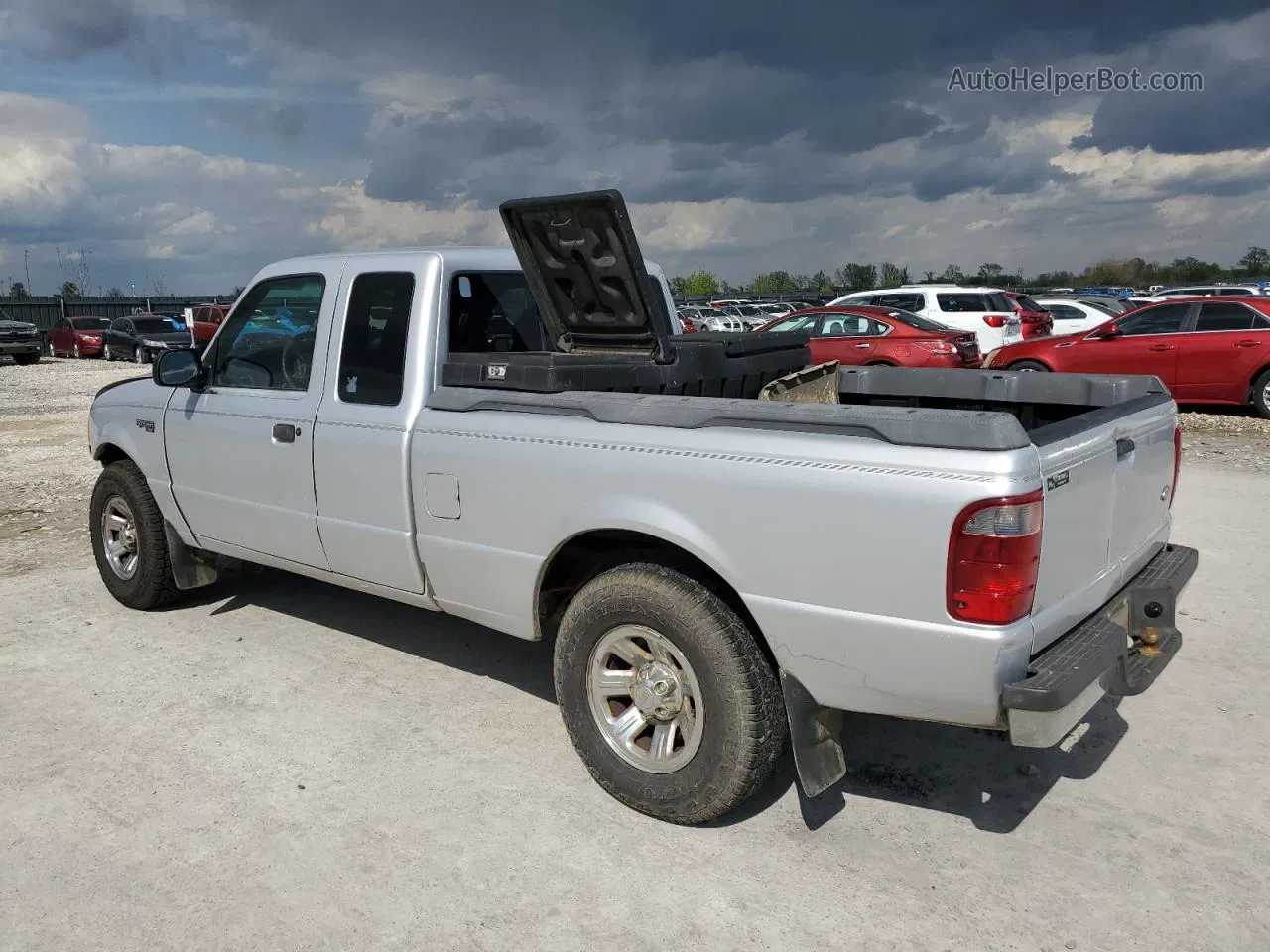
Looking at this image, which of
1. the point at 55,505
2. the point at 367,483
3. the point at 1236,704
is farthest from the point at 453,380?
the point at 55,505

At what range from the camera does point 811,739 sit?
3.25 m

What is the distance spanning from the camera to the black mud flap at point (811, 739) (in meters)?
3.20

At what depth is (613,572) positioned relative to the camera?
11.9 feet

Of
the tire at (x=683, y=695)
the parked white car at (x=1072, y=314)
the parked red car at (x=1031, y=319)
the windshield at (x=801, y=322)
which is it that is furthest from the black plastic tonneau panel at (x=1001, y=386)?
the parked white car at (x=1072, y=314)

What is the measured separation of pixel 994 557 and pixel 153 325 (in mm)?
33769

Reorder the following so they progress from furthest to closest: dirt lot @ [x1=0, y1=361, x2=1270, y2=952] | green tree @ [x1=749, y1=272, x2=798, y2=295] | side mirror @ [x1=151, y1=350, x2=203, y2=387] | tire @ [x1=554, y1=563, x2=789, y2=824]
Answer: green tree @ [x1=749, y1=272, x2=798, y2=295] → side mirror @ [x1=151, y1=350, x2=203, y2=387] → tire @ [x1=554, y1=563, x2=789, y2=824] → dirt lot @ [x1=0, y1=361, x2=1270, y2=952]

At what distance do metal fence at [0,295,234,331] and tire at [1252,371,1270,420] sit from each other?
4111 cm

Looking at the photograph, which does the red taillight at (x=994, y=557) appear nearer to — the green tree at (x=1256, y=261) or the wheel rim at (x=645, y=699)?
the wheel rim at (x=645, y=699)

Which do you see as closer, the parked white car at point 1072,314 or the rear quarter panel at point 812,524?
the rear quarter panel at point 812,524

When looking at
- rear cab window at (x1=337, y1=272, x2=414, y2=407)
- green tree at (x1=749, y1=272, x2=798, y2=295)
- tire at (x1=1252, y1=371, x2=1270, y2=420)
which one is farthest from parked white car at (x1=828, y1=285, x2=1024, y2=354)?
green tree at (x1=749, y1=272, x2=798, y2=295)

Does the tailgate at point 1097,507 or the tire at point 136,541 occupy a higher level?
the tailgate at point 1097,507

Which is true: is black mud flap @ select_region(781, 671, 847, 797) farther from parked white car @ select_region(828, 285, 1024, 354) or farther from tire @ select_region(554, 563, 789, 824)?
parked white car @ select_region(828, 285, 1024, 354)

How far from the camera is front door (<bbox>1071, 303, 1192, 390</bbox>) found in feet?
46.0

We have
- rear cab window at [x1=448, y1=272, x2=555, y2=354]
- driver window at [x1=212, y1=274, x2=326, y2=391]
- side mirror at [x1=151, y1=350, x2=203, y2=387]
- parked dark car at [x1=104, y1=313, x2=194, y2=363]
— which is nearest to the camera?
rear cab window at [x1=448, y1=272, x2=555, y2=354]
